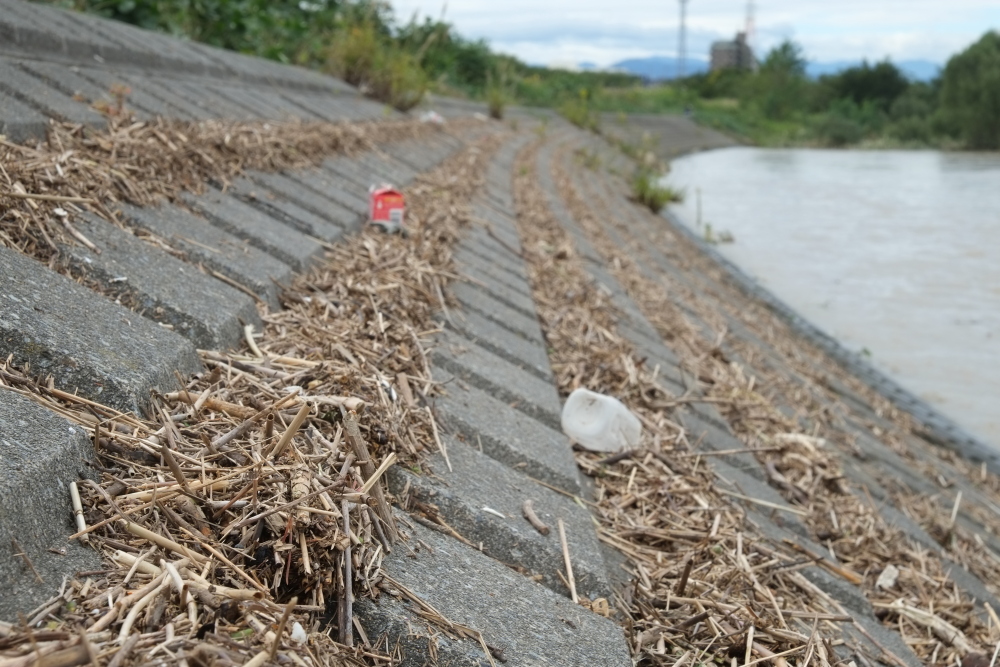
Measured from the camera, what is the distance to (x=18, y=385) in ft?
4.08

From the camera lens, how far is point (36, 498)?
1029 mm

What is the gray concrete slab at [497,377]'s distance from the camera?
86.8 inches

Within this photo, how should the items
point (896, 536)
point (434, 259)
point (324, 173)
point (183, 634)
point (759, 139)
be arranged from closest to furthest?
1. point (183, 634)
2. point (896, 536)
3. point (434, 259)
4. point (324, 173)
5. point (759, 139)

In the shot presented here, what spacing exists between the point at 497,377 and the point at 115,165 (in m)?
1.10

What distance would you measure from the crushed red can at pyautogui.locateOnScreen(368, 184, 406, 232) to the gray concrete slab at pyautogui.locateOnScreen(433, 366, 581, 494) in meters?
1.16

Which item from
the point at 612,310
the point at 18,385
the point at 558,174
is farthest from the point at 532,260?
the point at 558,174

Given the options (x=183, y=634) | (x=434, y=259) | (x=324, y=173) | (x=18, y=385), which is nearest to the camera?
(x=183, y=634)

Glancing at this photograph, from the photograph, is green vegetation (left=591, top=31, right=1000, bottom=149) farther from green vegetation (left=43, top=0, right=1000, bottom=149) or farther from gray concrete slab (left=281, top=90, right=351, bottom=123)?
gray concrete slab (left=281, top=90, right=351, bottom=123)

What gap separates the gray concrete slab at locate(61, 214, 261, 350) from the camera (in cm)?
169

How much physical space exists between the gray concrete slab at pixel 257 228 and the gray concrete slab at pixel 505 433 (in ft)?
1.99

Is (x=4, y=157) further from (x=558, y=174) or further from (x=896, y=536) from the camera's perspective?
(x=558, y=174)

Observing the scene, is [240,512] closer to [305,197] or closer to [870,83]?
[305,197]

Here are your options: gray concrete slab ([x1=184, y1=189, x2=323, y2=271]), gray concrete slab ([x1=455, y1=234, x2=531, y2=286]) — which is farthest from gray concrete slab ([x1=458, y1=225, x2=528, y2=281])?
gray concrete slab ([x1=184, y1=189, x2=323, y2=271])

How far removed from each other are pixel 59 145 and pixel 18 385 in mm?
1156
